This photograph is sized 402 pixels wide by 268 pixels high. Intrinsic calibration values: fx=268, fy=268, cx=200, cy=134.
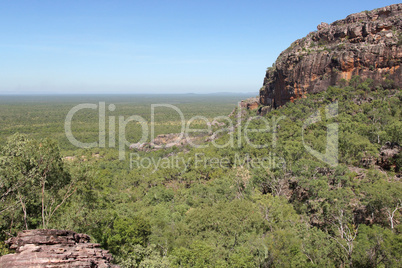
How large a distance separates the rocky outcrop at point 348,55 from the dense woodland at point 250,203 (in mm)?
4696

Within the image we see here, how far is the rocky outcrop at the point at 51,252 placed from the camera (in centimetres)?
697

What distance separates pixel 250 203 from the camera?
19.6 m

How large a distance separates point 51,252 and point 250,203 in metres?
14.6

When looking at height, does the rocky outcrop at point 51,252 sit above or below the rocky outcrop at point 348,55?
below

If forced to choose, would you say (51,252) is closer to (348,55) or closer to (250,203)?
(250,203)

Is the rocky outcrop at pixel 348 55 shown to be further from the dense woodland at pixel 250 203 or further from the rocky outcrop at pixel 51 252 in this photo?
the rocky outcrop at pixel 51 252

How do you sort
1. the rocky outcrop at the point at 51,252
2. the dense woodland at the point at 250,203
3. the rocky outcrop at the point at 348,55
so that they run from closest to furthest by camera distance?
the rocky outcrop at the point at 51,252 → the dense woodland at the point at 250,203 → the rocky outcrop at the point at 348,55

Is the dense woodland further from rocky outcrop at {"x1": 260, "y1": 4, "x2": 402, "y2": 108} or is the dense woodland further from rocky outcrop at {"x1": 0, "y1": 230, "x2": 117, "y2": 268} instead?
rocky outcrop at {"x1": 260, "y1": 4, "x2": 402, "y2": 108}

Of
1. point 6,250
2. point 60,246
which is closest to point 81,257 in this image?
point 60,246

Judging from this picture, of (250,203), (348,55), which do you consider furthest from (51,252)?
(348,55)

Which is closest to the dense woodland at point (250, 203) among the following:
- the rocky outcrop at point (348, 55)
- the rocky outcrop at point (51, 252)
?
the rocky outcrop at point (51, 252)

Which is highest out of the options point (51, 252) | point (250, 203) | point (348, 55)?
point (348, 55)

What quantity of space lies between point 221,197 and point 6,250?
64.1 ft

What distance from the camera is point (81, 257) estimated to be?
25.2ft
